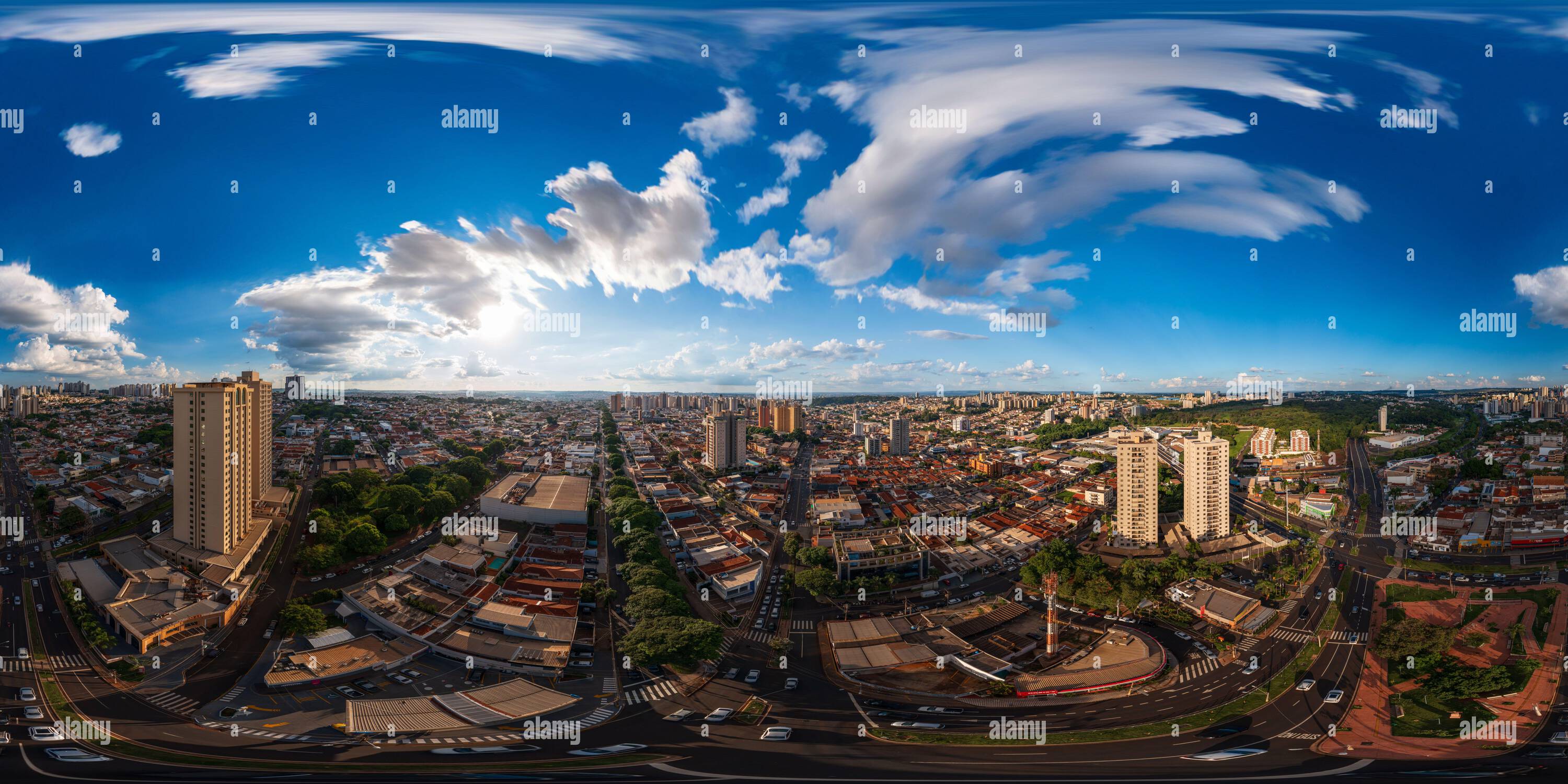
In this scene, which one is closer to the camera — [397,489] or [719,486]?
[397,489]

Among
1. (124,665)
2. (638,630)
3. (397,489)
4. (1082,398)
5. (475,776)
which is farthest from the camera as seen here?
(1082,398)

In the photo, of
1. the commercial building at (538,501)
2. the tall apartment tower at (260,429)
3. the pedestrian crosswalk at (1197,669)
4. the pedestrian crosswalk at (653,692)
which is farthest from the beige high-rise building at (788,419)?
the pedestrian crosswalk at (653,692)

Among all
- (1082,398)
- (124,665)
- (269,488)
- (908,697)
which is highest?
(1082,398)

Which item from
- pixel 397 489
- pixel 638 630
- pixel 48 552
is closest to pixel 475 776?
pixel 638 630

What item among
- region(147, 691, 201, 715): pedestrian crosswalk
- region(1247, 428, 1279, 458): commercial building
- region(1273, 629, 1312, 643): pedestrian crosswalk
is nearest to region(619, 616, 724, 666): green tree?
region(147, 691, 201, 715): pedestrian crosswalk

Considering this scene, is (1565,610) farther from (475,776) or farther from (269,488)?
(269,488)

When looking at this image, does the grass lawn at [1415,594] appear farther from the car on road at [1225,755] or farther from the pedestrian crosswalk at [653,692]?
the pedestrian crosswalk at [653,692]

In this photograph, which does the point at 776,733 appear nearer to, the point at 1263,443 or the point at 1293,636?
the point at 1293,636
